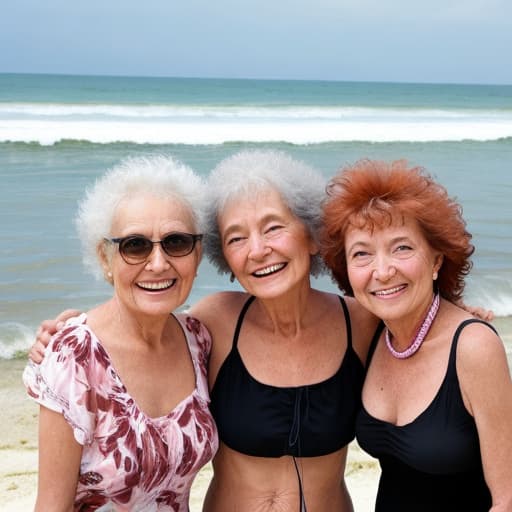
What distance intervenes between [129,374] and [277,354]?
804mm

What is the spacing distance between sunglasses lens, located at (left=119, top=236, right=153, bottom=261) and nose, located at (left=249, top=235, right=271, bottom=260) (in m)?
0.50

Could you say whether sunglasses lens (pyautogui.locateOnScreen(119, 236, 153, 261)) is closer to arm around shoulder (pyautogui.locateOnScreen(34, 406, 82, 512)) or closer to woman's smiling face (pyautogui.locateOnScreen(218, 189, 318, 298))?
woman's smiling face (pyautogui.locateOnScreen(218, 189, 318, 298))

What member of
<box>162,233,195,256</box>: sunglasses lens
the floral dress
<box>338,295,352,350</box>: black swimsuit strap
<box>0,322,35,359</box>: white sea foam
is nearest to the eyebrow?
<box>162,233,195,256</box>: sunglasses lens

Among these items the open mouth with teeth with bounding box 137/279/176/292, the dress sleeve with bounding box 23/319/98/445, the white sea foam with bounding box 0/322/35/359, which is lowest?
the white sea foam with bounding box 0/322/35/359

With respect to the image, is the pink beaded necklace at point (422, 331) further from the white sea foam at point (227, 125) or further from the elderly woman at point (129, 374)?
the white sea foam at point (227, 125)

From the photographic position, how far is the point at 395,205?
3078 mm

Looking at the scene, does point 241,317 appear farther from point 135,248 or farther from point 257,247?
point 135,248

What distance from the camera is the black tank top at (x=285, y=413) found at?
3447 mm

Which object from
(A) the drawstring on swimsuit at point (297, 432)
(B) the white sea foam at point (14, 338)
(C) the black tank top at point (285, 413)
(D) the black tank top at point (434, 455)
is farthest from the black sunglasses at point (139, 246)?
(B) the white sea foam at point (14, 338)

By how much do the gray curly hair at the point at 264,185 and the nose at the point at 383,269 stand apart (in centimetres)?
46

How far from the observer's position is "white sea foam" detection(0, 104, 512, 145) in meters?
24.4

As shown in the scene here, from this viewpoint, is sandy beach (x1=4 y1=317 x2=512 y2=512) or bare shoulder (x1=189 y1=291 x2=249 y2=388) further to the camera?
sandy beach (x1=4 y1=317 x2=512 y2=512)

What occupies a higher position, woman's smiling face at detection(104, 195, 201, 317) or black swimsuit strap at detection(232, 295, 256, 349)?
woman's smiling face at detection(104, 195, 201, 317)

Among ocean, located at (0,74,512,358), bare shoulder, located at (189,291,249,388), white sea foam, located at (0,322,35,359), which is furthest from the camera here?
ocean, located at (0,74,512,358)
